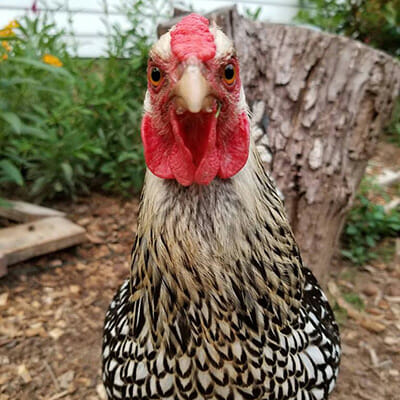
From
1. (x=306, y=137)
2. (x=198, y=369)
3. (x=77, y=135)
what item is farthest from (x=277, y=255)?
(x=77, y=135)

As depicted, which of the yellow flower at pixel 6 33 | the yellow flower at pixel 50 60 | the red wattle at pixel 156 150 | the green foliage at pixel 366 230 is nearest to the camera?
the red wattle at pixel 156 150

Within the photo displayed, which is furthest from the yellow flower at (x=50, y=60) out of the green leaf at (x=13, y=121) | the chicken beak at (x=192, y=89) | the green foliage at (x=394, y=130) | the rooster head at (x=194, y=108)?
the green foliage at (x=394, y=130)

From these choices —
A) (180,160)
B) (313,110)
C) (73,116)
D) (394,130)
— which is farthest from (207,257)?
(394,130)

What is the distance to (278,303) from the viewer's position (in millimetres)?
1297

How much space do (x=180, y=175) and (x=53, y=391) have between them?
1.63m

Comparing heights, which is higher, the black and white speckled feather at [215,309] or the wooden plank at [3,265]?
the black and white speckled feather at [215,309]

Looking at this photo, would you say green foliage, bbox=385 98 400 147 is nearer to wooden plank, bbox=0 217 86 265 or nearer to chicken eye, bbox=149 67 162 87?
wooden plank, bbox=0 217 86 265

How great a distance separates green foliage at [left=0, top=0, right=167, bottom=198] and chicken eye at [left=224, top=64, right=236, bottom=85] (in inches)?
86.1

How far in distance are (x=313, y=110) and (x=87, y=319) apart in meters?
1.82

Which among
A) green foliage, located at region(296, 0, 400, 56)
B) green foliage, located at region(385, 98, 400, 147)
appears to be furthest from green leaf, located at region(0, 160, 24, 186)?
green foliage, located at region(385, 98, 400, 147)

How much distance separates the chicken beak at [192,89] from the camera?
0.90 meters

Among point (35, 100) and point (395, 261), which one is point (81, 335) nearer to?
point (35, 100)

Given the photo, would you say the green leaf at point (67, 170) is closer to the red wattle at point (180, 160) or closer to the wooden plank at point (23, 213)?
the wooden plank at point (23, 213)

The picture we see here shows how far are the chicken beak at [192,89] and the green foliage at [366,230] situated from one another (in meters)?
2.66
